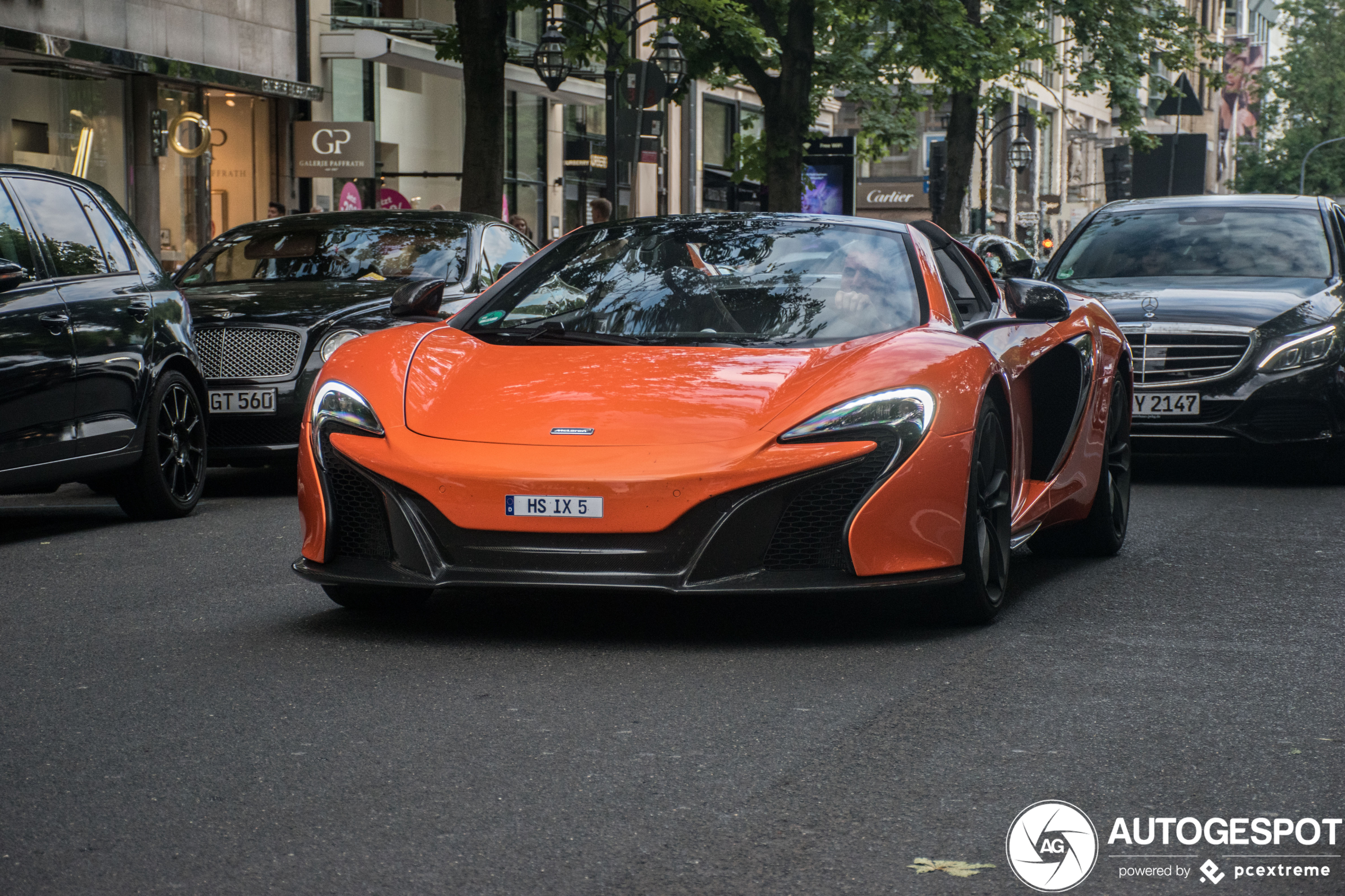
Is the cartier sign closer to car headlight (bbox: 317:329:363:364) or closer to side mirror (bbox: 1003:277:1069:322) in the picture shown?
car headlight (bbox: 317:329:363:364)

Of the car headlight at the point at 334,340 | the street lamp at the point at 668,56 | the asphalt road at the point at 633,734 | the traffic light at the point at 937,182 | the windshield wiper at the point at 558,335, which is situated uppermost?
the street lamp at the point at 668,56

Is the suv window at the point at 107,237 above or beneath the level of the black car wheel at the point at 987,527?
above

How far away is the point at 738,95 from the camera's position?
4806 cm

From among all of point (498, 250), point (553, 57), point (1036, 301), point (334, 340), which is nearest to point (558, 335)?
point (1036, 301)

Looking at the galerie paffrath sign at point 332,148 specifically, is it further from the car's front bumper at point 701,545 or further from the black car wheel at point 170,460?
the car's front bumper at point 701,545

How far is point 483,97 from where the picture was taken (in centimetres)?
1850

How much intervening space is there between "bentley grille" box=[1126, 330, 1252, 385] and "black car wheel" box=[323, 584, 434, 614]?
564 cm

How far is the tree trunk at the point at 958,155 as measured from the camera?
35.2m

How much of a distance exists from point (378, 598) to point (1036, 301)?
7.93 feet

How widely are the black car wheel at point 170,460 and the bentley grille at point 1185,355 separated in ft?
16.3

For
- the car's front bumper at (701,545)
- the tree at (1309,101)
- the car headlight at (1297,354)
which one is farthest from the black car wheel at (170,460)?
the tree at (1309,101)

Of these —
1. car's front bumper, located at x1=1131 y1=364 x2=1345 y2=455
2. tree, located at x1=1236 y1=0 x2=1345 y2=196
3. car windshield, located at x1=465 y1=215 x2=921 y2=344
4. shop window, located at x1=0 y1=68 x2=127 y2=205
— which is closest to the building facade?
shop window, located at x1=0 y1=68 x2=127 y2=205

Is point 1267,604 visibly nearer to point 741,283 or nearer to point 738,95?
point 741,283

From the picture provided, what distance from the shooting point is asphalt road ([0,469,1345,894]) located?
350 cm
